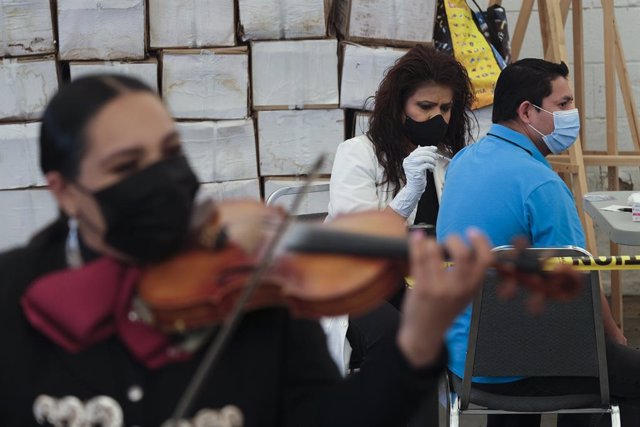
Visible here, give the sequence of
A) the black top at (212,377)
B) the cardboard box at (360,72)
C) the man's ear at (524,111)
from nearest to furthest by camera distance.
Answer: the black top at (212,377) < the man's ear at (524,111) < the cardboard box at (360,72)

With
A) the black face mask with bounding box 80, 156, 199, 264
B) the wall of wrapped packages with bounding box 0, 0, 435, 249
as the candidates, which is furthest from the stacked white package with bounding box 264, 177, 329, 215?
the black face mask with bounding box 80, 156, 199, 264

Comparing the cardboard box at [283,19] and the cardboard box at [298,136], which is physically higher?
the cardboard box at [283,19]

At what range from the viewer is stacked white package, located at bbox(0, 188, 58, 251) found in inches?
184

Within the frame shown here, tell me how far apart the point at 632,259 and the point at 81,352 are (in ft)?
6.24

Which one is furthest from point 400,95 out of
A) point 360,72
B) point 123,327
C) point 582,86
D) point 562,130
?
point 123,327

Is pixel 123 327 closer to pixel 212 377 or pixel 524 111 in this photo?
pixel 212 377

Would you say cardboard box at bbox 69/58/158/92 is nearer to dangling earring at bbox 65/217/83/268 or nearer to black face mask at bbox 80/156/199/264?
dangling earring at bbox 65/217/83/268

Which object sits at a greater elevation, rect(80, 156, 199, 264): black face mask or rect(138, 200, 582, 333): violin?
rect(80, 156, 199, 264): black face mask

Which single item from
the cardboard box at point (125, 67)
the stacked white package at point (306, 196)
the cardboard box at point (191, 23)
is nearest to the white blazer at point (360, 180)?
the stacked white package at point (306, 196)

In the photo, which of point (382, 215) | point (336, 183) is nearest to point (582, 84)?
point (336, 183)

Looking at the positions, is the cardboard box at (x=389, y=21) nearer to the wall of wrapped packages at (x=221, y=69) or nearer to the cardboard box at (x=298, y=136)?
the wall of wrapped packages at (x=221, y=69)

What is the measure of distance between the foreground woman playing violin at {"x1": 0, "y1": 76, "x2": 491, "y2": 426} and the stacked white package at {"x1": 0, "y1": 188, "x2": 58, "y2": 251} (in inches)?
130

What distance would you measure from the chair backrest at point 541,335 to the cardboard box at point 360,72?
6.56ft

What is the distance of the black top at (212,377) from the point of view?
4.62 ft
